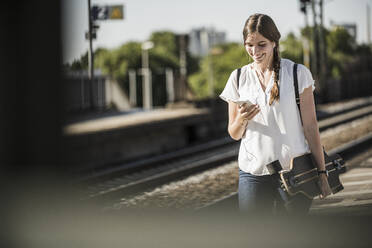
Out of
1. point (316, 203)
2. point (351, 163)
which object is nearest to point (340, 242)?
point (316, 203)

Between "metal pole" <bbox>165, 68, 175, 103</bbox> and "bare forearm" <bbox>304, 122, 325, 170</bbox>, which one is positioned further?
"metal pole" <bbox>165, 68, 175, 103</bbox>

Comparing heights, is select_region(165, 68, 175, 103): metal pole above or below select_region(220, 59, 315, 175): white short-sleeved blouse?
above

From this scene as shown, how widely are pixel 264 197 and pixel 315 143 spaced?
14.9 inches

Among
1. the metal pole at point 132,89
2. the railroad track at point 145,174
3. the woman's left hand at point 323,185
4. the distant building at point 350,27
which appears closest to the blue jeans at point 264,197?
the woman's left hand at point 323,185

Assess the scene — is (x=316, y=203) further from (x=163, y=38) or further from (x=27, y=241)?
(x=163, y=38)

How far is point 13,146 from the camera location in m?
2.61

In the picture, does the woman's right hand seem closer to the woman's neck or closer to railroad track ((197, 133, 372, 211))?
the woman's neck

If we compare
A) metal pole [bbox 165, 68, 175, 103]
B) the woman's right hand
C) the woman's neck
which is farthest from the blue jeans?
metal pole [bbox 165, 68, 175, 103]

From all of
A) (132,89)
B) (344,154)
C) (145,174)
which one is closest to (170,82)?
(132,89)

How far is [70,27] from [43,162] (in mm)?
639

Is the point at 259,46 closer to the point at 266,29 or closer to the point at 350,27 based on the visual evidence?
the point at 266,29

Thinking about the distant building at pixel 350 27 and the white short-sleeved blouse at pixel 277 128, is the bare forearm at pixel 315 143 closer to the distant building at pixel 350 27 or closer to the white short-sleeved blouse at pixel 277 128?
the white short-sleeved blouse at pixel 277 128

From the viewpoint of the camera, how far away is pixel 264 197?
114 inches

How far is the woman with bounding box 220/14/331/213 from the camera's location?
280 cm
